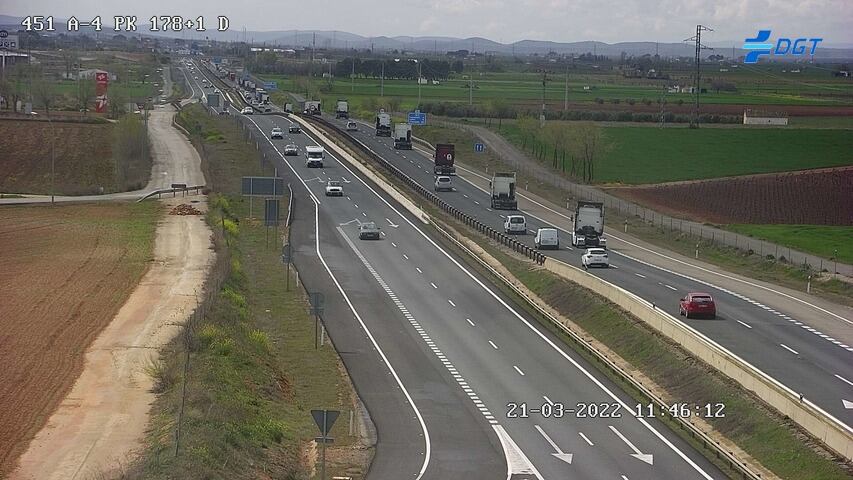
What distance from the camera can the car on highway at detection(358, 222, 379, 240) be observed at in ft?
224

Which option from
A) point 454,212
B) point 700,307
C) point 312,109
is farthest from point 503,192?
point 312,109

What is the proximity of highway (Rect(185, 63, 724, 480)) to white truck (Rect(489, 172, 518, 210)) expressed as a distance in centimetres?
1919

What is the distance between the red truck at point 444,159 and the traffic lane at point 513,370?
137ft

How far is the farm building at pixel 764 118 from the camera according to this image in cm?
15300

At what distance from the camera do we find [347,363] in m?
39.2

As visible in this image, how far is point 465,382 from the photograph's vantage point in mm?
36875

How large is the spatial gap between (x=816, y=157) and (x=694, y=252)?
5702cm

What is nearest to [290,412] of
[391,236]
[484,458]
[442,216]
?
[484,458]

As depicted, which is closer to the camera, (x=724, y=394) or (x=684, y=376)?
(x=724, y=394)

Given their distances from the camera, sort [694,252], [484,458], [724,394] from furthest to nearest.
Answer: [694,252]
[724,394]
[484,458]

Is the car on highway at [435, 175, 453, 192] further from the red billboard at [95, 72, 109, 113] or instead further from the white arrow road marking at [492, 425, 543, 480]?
the red billboard at [95, 72, 109, 113]

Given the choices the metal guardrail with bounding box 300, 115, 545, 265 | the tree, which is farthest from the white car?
the tree

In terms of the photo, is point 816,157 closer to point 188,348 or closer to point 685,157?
point 685,157

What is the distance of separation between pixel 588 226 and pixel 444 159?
37.4 metres
